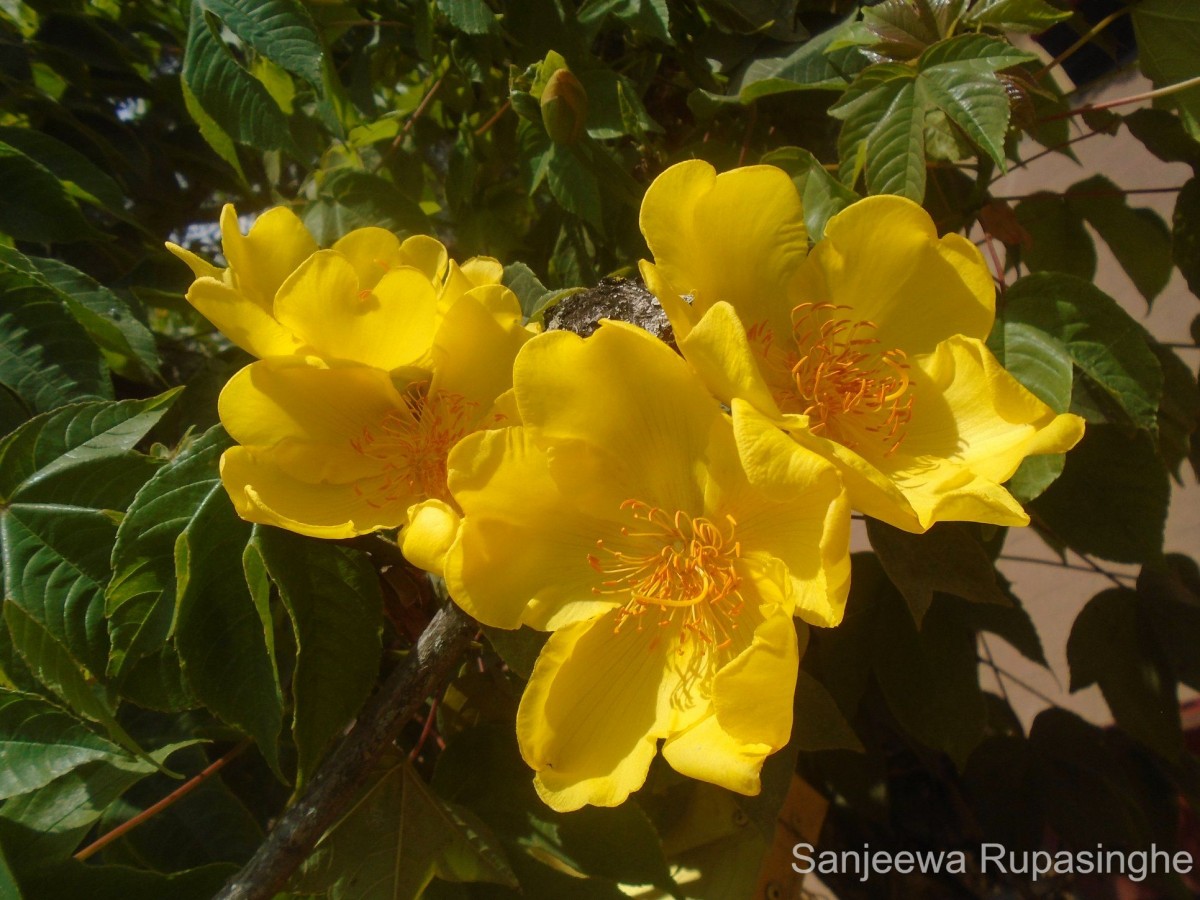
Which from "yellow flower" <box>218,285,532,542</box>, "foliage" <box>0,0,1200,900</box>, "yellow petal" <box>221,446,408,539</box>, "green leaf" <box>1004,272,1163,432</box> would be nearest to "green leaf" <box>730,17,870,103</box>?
"foliage" <box>0,0,1200,900</box>

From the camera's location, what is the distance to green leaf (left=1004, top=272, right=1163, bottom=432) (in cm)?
65

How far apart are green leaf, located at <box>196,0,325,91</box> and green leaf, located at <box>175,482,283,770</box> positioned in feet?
1.21

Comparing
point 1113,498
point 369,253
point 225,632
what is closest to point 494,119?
point 369,253

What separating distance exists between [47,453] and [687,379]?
47 centimetres

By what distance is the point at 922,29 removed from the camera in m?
0.67

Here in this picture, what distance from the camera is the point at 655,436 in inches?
19.2

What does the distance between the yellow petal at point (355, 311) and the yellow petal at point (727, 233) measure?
147 millimetres

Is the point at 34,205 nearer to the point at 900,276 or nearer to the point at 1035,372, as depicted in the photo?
the point at 900,276

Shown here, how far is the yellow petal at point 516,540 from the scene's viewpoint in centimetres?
45

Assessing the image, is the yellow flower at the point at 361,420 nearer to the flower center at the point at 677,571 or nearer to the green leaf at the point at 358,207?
the flower center at the point at 677,571

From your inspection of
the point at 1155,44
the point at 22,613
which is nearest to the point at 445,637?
the point at 22,613

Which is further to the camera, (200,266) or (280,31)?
(280,31)

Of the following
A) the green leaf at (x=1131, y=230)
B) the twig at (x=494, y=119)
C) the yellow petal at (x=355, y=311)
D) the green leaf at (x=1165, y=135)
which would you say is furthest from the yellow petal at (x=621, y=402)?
the green leaf at (x=1131, y=230)

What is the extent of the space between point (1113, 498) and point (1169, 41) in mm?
399
